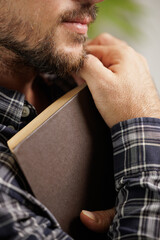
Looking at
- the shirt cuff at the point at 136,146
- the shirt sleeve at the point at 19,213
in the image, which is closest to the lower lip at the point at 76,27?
the shirt cuff at the point at 136,146

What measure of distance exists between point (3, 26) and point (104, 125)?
0.40m

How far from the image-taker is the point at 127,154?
0.71 meters

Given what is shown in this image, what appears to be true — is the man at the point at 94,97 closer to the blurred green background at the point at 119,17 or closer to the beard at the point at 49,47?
the beard at the point at 49,47

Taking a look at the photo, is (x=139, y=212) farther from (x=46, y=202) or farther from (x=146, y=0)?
(x=146, y=0)

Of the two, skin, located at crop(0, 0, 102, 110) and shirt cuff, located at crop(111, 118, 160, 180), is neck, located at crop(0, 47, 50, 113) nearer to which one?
skin, located at crop(0, 0, 102, 110)

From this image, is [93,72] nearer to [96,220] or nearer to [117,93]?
[117,93]

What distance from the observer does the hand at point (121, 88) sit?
763 millimetres

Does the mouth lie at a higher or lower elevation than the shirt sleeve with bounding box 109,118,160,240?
higher

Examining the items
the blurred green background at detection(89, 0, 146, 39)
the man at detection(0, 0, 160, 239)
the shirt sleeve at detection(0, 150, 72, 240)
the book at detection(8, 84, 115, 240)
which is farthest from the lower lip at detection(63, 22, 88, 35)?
the blurred green background at detection(89, 0, 146, 39)

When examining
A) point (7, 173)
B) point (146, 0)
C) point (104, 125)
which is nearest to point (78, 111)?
point (104, 125)

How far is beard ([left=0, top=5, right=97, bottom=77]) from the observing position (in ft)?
2.68

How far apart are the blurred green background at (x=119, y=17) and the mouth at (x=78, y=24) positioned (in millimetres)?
535

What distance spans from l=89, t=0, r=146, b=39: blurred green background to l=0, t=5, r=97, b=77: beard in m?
0.54

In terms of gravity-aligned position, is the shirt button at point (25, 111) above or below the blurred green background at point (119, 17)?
below
